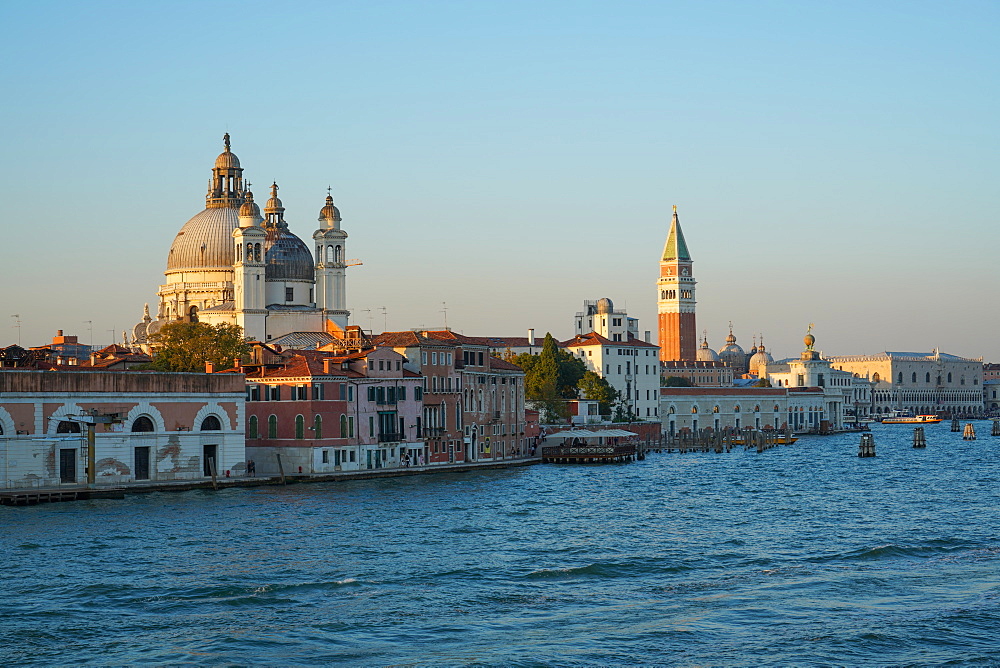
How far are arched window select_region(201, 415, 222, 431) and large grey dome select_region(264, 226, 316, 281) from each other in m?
31.0

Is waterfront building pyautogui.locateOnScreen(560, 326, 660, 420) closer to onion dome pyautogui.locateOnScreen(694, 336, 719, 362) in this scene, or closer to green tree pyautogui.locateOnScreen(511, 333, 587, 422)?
green tree pyautogui.locateOnScreen(511, 333, 587, 422)

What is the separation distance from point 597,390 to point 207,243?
24.7 metres

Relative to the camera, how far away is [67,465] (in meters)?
44.4

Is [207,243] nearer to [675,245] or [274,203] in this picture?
[274,203]

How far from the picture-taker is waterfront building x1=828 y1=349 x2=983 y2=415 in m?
180

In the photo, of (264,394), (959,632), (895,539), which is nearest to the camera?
(959,632)

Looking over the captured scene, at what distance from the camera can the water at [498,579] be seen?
22234mm

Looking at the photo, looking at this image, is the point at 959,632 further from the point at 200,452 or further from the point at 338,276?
the point at 338,276

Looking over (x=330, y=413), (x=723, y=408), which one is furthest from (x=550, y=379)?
(x=723, y=408)

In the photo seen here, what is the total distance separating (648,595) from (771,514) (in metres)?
15.0

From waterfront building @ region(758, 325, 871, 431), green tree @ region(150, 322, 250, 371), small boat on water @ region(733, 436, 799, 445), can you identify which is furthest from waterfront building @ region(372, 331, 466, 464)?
waterfront building @ region(758, 325, 871, 431)

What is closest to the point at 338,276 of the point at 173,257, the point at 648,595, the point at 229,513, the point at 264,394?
the point at 173,257

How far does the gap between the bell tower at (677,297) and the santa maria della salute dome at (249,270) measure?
7313cm

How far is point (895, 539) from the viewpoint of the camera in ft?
112
